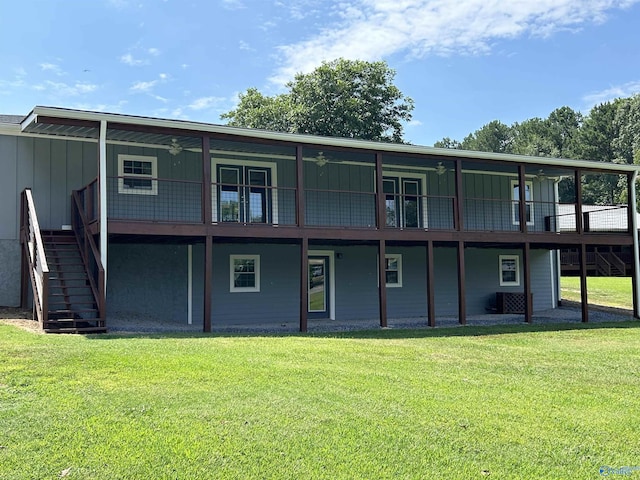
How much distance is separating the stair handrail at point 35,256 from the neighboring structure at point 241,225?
A: 0.06m

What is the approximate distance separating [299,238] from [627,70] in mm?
54777

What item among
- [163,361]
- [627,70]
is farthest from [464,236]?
[627,70]

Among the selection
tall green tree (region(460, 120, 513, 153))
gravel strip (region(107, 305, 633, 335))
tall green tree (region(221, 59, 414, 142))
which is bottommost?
gravel strip (region(107, 305, 633, 335))

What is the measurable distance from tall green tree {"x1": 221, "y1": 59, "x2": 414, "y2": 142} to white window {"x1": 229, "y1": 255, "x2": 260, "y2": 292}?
63.2 ft

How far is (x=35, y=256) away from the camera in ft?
39.9

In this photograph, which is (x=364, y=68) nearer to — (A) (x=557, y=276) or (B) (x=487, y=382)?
(A) (x=557, y=276)

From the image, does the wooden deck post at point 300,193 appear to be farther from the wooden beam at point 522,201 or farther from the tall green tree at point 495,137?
the tall green tree at point 495,137

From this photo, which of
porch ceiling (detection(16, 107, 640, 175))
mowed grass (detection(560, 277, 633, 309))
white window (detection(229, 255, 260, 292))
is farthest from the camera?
mowed grass (detection(560, 277, 633, 309))

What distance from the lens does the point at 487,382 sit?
291 inches

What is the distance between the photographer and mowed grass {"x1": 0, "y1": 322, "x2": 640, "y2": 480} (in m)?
4.36

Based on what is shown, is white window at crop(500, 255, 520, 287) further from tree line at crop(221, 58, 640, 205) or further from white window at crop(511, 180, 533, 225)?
tree line at crop(221, 58, 640, 205)

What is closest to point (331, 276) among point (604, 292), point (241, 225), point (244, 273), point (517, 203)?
point (244, 273)

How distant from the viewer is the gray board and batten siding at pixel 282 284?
594 inches

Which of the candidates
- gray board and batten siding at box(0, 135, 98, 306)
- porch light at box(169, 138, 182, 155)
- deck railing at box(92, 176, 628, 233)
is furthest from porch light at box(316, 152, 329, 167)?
gray board and batten siding at box(0, 135, 98, 306)
